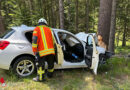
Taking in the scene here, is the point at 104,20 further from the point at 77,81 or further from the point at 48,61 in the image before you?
the point at 48,61

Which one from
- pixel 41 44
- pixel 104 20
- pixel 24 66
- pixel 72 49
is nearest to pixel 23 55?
pixel 24 66

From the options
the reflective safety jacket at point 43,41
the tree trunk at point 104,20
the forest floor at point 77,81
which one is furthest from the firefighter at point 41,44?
the tree trunk at point 104,20

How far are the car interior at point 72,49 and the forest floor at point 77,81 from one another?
51 cm

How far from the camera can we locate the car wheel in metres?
3.12

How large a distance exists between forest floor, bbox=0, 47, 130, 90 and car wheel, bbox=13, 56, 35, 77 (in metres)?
0.16

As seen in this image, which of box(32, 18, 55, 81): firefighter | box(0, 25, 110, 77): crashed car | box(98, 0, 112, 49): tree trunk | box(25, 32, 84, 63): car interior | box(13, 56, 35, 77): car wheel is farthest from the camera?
box(98, 0, 112, 49): tree trunk

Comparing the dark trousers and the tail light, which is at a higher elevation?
the tail light

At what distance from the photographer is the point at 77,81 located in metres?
3.29

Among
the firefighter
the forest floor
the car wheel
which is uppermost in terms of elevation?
the firefighter

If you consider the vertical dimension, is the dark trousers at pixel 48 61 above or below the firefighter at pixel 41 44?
below

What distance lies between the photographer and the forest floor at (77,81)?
2932mm

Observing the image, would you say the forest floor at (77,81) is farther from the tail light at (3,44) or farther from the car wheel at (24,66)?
the tail light at (3,44)

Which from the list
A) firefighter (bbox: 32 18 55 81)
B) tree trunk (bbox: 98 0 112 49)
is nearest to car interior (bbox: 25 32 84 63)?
firefighter (bbox: 32 18 55 81)

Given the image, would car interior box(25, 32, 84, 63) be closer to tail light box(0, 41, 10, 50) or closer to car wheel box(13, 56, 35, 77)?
car wheel box(13, 56, 35, 77)
